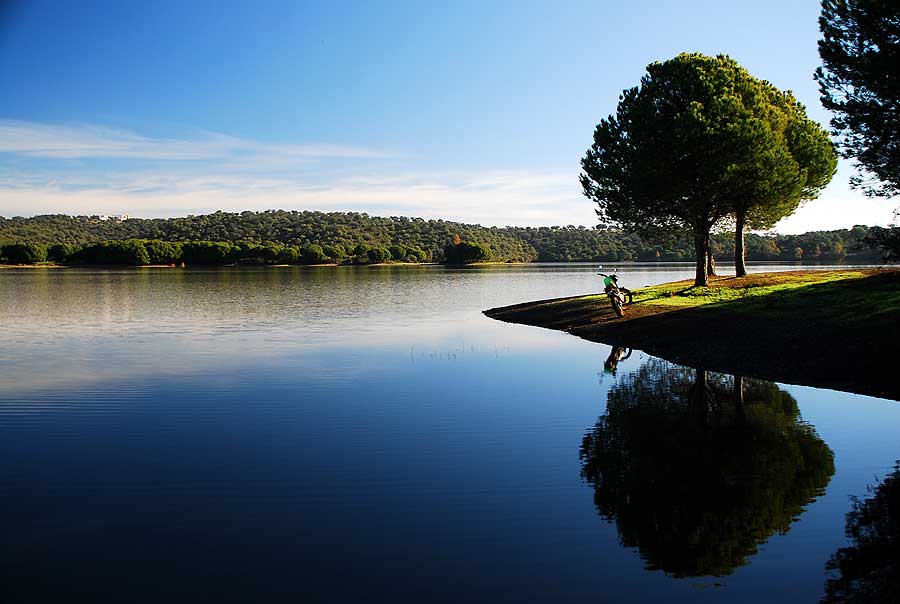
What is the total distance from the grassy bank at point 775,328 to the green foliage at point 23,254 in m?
162

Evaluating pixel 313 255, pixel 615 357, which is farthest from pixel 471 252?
pixel 615 357

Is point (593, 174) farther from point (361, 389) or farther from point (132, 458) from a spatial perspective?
point (132, 458)

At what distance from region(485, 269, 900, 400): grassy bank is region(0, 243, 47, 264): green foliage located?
6368 inches

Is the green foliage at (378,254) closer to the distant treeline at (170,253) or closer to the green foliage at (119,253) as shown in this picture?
the distant treeline at (170,253)

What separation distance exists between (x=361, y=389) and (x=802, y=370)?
48.0ft

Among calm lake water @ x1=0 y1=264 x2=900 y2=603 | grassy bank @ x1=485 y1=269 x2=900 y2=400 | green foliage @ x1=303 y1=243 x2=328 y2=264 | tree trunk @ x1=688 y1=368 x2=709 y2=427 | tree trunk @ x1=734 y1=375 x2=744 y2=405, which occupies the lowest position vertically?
calm lake water @ x1=0 y1=264 x2=900 y2=603

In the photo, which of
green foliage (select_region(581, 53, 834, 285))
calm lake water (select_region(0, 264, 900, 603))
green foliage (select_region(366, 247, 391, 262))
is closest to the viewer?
calm lake water (select_region(0, 264, 900, 603))

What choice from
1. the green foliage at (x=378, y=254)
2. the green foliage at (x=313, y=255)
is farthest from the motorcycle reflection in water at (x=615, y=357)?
the green foliage at (x=378, y=254)

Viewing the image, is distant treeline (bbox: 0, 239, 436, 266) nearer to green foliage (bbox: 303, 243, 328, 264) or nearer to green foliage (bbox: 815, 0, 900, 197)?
green foliage (bbox: 303, 243, 328, 264)

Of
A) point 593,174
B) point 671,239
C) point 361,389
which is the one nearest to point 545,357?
point 361,389

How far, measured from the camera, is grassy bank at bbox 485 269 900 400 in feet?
73.7

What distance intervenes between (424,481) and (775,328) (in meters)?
20.1

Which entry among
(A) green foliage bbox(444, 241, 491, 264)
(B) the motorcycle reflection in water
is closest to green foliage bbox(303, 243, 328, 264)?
(A) green foliage bbox(444, 241, 491, 264)

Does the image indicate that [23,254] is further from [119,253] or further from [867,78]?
[867,78]
